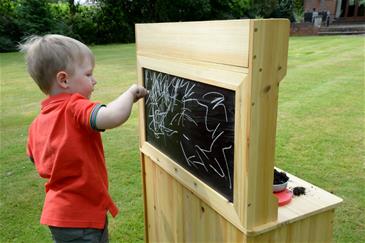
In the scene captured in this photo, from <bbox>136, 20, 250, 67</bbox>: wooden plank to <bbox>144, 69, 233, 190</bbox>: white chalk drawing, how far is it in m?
0.15

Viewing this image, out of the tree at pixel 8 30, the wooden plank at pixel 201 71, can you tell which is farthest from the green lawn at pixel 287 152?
the tree at pixel 8 30

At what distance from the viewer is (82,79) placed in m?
1.76

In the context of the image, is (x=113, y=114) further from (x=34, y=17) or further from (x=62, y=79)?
(x=34, y=17)

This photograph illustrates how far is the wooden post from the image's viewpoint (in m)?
1.39

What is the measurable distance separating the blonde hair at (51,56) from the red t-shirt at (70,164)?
0.39ft

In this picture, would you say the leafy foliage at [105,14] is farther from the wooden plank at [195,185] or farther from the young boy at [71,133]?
the young boy at [71,133]

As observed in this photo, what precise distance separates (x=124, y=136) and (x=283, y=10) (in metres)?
27.7

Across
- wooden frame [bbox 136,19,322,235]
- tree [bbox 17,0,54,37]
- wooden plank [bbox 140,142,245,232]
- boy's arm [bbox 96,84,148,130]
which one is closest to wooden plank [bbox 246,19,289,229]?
wooden frame [bbox 136,19,322,235]

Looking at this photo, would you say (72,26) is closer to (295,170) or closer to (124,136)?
(124,136)

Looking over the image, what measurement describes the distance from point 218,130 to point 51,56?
831 millimetres

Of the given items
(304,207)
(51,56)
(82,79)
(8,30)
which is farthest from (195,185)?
(8,30)

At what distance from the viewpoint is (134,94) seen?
5.55 ft

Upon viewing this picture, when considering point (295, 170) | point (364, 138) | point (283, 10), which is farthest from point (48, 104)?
point (283, 10)

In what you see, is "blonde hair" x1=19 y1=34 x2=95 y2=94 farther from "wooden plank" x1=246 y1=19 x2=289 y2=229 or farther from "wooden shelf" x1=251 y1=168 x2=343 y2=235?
"wooden shelf" x1=251 y1=168 x2=343 y2=235
